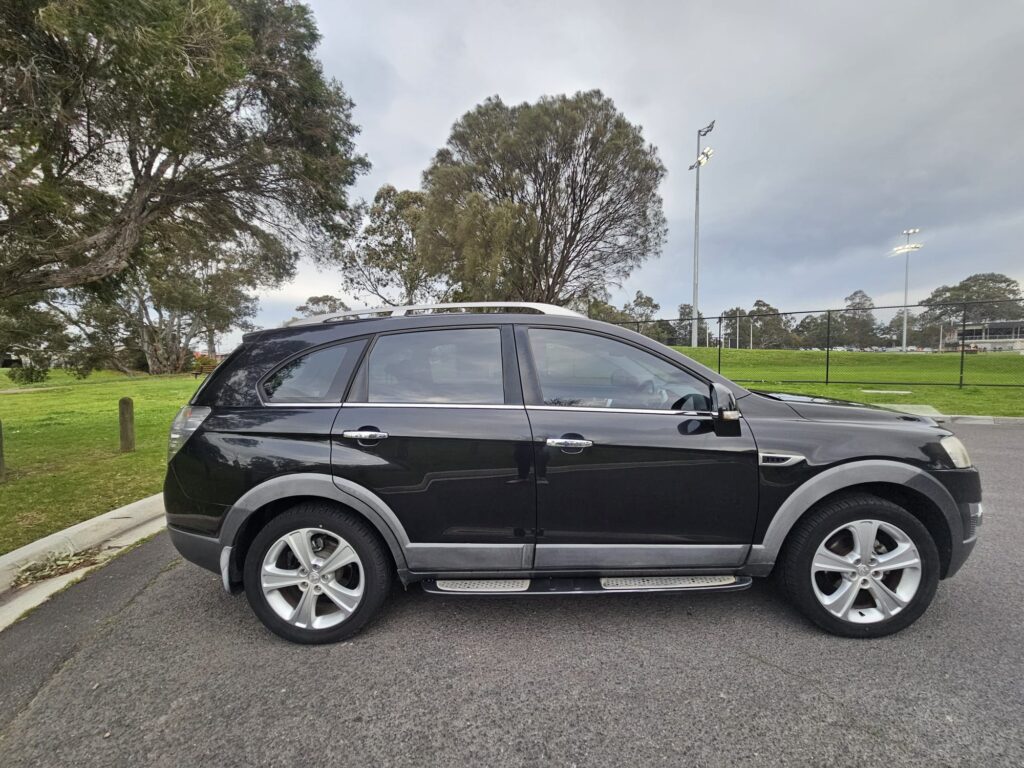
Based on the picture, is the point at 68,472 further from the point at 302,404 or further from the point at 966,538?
the point at 966,538

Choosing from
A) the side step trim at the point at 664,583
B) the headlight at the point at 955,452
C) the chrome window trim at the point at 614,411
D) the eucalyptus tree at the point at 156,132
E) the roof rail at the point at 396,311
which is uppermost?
the eucalyptus tree at the point at 156,132

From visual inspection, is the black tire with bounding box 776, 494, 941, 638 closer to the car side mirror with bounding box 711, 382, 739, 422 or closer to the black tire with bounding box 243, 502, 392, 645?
the car side mirror with bounding box 711, 382, 739, 422

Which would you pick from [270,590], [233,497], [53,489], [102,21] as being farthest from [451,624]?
[53,489]

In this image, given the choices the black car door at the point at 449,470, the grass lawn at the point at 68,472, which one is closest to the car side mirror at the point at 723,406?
the black car door at the point at 449,470

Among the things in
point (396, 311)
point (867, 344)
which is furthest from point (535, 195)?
point (396, 311)

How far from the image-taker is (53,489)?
491 centimetres

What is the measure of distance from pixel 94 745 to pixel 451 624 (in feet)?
4.80

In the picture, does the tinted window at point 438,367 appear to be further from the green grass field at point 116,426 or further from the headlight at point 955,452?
the green grass field at point 116,426

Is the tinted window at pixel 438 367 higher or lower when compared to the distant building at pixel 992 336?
lower

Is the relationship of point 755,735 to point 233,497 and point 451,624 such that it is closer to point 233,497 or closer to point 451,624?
point 451,624

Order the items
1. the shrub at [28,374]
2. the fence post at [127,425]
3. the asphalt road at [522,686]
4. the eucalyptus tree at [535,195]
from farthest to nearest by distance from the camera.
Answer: the eucalyptus tree at [535,195] < the shrub at [28,374] < the fence post at [127,425] < the asphalt road at [522,686]

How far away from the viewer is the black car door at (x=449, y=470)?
232 centimetres

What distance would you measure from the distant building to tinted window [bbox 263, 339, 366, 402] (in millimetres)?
18258

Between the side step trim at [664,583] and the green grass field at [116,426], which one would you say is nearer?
the side step trim at [664,583]
